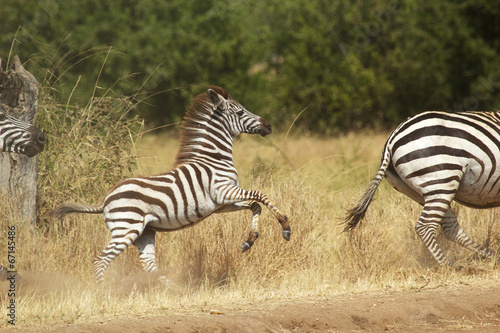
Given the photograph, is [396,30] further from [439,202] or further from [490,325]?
[490,325]

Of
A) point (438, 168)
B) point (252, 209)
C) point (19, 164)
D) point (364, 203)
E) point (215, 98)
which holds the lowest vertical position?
point (252, 209)

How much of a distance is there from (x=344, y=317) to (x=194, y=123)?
259 centimetres

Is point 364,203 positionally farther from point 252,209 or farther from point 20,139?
point 20,139

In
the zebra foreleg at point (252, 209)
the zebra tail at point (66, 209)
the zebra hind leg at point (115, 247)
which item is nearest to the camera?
the zebra hind leg at point (115, 247)

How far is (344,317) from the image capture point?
18.0ft

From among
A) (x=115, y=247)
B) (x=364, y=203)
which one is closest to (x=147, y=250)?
(x=115, y=247)

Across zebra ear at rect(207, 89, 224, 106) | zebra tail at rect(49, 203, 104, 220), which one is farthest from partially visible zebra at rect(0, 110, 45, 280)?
zebra ear at rect(207, 89, 224, 106)

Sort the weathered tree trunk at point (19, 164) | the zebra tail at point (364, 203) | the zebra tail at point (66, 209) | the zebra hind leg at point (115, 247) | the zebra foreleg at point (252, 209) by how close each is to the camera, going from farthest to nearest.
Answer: the zebra tail at point (364, 203) → the weathered tree trunk at point (19, 164) → the zebra foreleg at point (252, 209) → the zebra tail at point (66, 209) → the zebra hind leg at point (115, 247)

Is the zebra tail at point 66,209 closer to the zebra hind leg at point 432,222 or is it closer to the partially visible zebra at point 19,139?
the partially visible zebra at point 19,139

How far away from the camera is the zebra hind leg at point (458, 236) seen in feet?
24.5

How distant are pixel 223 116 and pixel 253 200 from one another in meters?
1.04

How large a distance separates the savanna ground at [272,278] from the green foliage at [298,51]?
13686 millimetres

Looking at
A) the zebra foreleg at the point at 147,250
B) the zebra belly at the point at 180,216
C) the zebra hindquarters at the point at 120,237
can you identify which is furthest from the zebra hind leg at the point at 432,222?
the zebra hindquarters at the point at 120,237

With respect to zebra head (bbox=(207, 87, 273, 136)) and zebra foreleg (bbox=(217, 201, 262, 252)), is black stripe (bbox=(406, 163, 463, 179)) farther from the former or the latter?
zebra foreleg (bbox=(217, 201, 262, 252))
